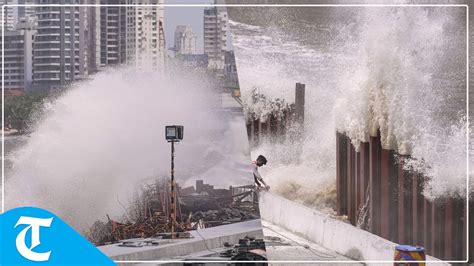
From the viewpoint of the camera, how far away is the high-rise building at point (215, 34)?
16.2ft

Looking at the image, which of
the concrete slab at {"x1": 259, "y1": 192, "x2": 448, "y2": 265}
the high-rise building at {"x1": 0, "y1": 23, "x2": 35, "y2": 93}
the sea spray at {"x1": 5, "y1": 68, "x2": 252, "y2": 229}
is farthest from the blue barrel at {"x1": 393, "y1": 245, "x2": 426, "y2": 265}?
the high-rise building at {"x1": 0, "y1": 23, "x2": 35, "y2": 93}

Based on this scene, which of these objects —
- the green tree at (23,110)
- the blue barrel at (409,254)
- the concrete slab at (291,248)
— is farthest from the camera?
the concrete slab at (291,248)

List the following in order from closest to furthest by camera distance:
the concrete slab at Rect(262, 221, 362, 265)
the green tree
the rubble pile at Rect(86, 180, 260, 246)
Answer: the green tree, the rubble pile at Rect(86, 180, 260, 246), the concrete slab at Rect(262, 221, 362, 265)

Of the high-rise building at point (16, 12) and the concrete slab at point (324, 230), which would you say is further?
the concrete slab at point (324, 230)

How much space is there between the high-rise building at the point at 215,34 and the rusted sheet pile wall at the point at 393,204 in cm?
81

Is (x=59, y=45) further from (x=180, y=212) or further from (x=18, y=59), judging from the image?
(x=180, y=212)

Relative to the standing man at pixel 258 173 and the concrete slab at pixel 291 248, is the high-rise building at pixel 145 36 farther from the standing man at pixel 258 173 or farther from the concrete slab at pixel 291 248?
the concrete slab at pixel 291 248

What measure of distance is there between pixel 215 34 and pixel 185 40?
0.61 ft

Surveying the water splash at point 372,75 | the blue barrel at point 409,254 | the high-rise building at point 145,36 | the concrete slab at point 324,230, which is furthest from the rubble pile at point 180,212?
the blue barrel at point 409,254

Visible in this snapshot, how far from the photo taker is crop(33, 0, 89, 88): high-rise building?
481 cm

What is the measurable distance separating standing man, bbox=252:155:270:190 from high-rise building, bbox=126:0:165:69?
0.81 meters

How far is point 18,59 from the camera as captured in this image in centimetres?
479

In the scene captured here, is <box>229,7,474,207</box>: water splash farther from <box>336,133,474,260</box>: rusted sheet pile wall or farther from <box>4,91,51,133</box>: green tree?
<box>4,91,51,133</box>: green tree

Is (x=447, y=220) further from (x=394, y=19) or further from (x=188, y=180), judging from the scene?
(x=188, y=180)
